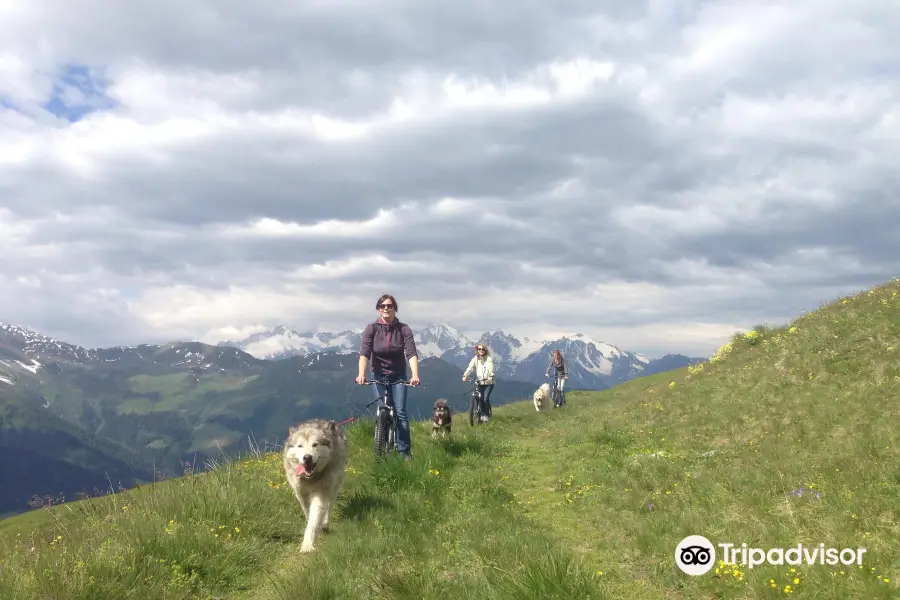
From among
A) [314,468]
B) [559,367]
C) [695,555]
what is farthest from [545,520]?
[559,367]

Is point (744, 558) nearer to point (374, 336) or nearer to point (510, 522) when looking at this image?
point (510, 522)

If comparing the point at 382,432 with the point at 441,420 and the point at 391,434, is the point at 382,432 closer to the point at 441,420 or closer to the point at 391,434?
the point at 391,434

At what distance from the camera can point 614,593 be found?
18.6 ft

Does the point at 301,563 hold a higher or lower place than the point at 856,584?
lower

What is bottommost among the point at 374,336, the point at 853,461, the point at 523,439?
the point at 523,439

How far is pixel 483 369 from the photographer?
2308 cm

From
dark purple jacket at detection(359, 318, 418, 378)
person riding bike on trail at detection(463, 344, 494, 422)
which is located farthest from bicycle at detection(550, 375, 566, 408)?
dark purple jacket at detection(359, 318, 418, 378)

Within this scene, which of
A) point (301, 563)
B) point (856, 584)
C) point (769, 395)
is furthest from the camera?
point (769, 395)

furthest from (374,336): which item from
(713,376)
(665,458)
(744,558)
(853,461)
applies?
(713,376)

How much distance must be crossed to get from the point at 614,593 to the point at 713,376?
16.8 m

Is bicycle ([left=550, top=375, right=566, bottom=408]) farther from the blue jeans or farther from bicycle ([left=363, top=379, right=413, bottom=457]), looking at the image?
the blue jeans

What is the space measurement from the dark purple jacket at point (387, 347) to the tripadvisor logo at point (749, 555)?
20.7 ft

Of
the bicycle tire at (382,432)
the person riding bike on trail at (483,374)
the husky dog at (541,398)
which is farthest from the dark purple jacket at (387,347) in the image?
the husky dog at (541,398)

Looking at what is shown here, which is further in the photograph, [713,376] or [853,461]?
[713,376]
